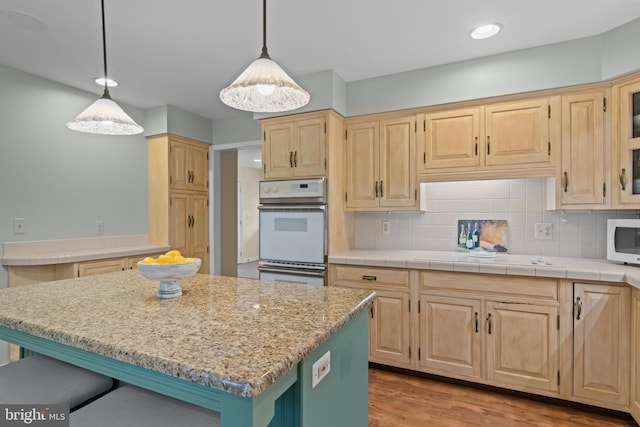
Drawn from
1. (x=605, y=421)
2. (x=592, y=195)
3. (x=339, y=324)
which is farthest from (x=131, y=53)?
(x=605, y=421)

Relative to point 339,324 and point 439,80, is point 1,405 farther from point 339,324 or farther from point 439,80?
point 439,80

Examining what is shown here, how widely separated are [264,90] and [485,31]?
1713mm

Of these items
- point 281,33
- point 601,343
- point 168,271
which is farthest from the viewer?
point 281,33

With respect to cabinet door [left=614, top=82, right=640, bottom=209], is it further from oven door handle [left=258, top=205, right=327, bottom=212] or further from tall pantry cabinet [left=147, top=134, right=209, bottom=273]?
tall pantry cabinet [left=147, top=134, right=209, bottom=273]

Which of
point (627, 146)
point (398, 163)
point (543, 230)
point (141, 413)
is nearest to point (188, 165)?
point (398, 163)

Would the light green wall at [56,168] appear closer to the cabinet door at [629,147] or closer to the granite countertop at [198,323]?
the granite countertop at [198,323]

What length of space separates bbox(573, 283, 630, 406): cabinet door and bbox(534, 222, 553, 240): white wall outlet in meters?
0.65

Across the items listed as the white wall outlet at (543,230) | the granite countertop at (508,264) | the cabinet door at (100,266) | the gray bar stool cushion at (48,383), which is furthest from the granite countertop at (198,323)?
the white wall outlet at (543,230)

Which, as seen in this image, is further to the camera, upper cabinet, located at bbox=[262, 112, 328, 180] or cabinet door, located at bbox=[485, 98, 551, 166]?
upper cabinet, located at bbox=[262, 112, 328, 180]

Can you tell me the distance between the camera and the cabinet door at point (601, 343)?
2.01 m

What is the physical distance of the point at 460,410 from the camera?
2154mm

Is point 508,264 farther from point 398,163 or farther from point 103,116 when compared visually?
point 103,116

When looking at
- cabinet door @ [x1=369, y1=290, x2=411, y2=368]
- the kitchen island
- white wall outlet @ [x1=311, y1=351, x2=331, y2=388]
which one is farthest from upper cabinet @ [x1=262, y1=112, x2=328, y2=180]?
white wall outlet @ [x1=311, y1=351, x2=331, y2=388]

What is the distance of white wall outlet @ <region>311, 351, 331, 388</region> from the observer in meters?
1.02
